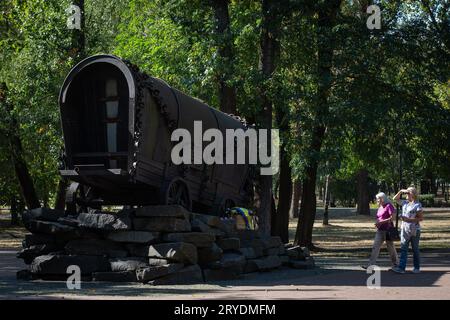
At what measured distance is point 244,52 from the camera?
83.7 feet

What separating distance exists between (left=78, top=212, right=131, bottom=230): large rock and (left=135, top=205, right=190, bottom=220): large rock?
11.2 inches

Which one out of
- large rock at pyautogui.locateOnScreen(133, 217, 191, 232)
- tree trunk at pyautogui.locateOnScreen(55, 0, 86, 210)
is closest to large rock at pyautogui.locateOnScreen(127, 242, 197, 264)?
large rock at pyautogui.locateOnScreen(133, 217, 191, 232)

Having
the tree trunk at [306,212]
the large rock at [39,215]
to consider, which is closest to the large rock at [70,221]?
the large rock at [39,215]

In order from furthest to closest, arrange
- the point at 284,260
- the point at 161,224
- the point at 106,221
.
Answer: the point at 284,260 → the point at 106,221 → the point at 161,224

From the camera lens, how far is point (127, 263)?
15.0 m

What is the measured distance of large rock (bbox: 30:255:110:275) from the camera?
15.2 metres

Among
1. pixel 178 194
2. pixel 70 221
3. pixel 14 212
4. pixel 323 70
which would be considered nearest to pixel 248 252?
pixel 178 194

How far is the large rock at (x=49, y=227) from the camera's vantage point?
1539 centimetres

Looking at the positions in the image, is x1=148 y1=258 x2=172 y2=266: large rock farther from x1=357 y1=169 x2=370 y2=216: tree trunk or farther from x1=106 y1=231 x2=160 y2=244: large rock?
x1=357 y1=169 x2=370 y2=216: tree trunk

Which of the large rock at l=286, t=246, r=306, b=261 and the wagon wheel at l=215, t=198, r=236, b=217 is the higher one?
the wagon wheel at l=215, t=198, r=236, b=217

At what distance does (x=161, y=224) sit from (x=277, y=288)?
2.57 m

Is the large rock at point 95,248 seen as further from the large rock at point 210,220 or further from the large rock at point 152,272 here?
the large rock at point 210,220

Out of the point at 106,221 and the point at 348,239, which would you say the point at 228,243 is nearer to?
the point at 106,221
